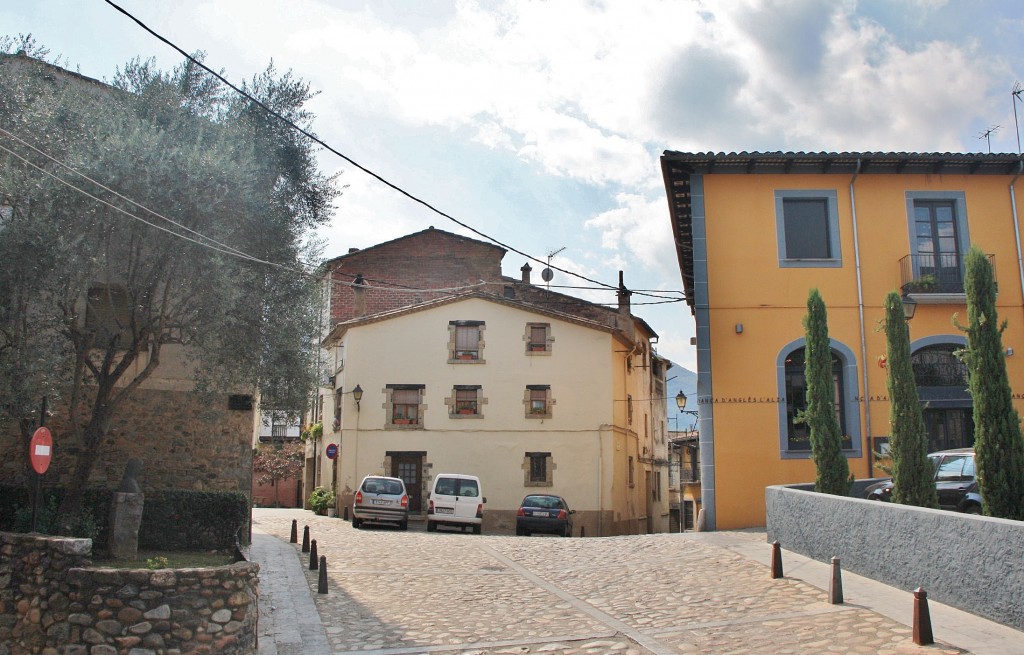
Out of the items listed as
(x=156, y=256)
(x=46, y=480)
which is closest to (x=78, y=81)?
(x=156, y=256)

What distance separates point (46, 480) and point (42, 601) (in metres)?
6.69

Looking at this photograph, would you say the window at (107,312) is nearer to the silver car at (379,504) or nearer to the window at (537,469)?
the silver car at (379,504)

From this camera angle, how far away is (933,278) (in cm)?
1819

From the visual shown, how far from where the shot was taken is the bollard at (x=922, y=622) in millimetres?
7836

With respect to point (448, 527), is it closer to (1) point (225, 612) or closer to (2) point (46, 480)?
(2) point (46, 480)

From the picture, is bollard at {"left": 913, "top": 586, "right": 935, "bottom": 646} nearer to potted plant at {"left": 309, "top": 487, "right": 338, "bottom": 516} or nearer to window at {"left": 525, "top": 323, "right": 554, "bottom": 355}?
window at {"left": 525, "top": 323, "right": 554, "bottom": 355}

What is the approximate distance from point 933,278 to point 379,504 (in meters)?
14.8

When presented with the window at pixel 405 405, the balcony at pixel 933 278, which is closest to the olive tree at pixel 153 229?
the balcony at pixel 933 278

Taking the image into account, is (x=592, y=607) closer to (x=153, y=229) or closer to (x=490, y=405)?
(x=153, y=229)

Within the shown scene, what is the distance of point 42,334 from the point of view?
12047mm

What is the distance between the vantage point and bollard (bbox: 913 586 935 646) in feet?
25.7

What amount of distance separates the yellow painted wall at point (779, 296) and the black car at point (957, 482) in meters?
3.64

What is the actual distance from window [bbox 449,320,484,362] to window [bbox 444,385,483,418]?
40.0 inches

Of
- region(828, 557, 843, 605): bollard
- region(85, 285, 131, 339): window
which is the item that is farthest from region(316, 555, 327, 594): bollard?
region(828, 557, 843, 605): bollard
